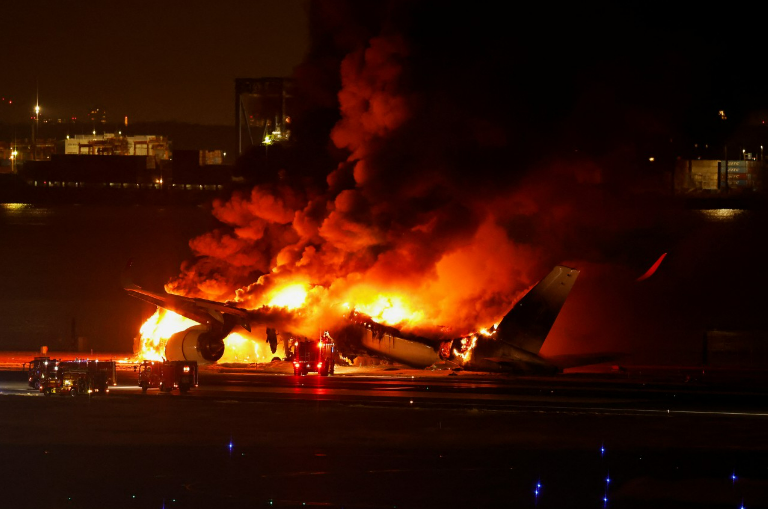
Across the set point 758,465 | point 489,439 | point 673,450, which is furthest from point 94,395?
point 758,465

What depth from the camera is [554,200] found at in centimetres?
5122

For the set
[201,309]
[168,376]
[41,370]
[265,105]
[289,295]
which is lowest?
[168,376]

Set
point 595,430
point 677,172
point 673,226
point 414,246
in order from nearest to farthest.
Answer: point 595,430 < point 414,246 < point 673,226 < point 677,172

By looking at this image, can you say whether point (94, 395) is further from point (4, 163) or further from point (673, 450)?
point (4, 163)

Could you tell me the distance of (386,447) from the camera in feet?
81.0

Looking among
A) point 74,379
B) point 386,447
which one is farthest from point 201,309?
point 386,447

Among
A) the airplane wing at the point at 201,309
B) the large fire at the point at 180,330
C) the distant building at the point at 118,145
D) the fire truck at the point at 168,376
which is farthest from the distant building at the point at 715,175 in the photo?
the distant building at the point at 118,145

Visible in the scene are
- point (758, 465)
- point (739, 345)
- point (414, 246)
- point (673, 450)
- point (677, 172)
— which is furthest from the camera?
point (677, 172)

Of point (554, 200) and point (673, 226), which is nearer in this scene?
point (554, 200)

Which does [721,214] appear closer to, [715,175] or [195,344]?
[715,175]

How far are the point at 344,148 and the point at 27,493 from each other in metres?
39.3

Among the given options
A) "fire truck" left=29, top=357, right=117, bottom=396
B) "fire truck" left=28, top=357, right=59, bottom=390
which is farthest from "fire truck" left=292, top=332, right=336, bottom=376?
"fire truck" left=28, top=357, right=59, bottom=390

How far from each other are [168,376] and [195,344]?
→ 11747 mm

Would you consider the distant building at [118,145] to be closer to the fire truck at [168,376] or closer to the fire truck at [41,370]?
the fire truck at [41,370]
